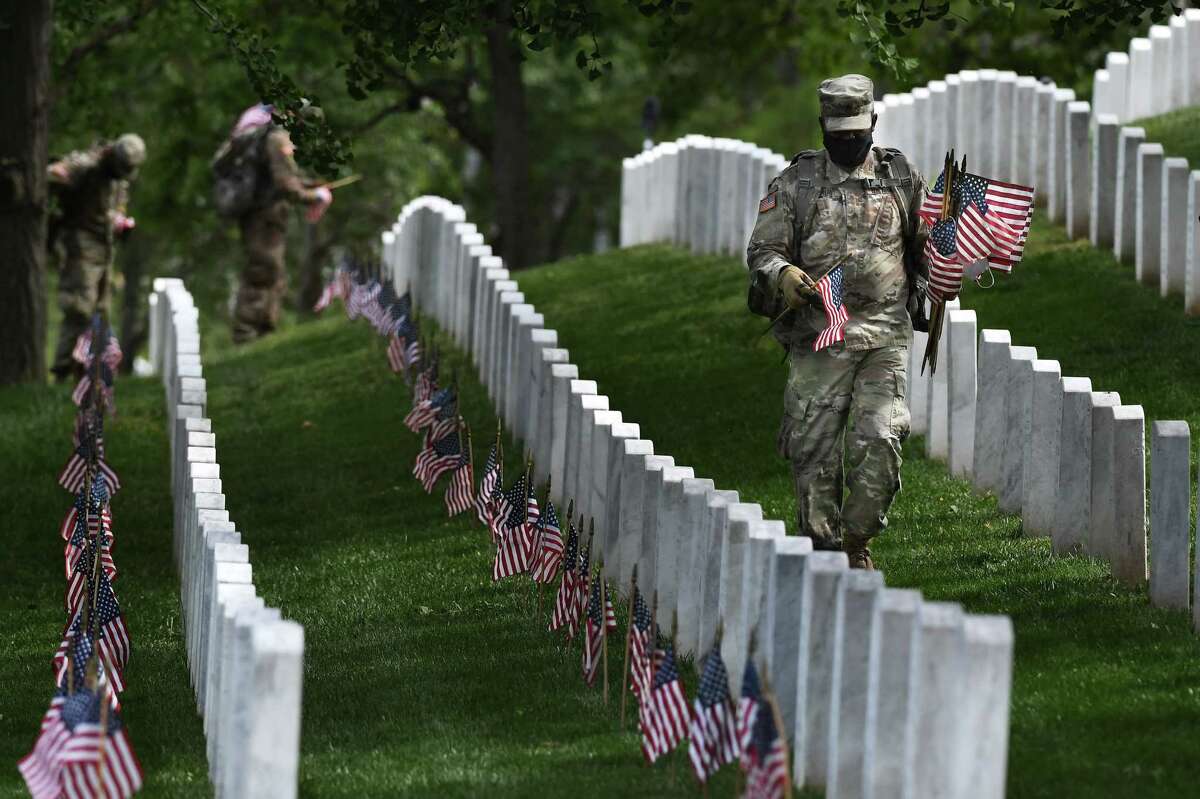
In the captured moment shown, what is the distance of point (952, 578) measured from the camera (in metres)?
10.5

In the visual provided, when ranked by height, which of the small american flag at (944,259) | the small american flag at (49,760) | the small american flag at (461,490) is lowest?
the small american flag at (49,760)

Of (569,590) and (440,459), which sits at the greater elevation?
(440,459)

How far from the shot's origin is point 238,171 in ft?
74.8

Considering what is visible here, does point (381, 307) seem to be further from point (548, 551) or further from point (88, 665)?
point (88, 665)

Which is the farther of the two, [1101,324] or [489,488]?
[1101,324]

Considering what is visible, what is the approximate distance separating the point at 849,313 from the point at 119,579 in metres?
4.91

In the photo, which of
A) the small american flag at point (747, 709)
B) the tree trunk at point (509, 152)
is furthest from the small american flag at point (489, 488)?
the tree trunk at point (509, 152)

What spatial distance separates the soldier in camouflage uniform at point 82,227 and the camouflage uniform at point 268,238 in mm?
1444

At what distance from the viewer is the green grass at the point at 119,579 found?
30.0 feet

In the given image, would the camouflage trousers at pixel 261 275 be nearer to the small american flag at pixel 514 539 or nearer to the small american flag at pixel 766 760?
the small american flag at pixel 514 539

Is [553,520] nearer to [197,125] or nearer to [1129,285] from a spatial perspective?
[1129,285]

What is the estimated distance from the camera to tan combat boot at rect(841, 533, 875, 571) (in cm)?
998

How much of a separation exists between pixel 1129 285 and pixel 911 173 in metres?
6.20

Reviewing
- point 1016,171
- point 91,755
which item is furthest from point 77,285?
point 91,755
